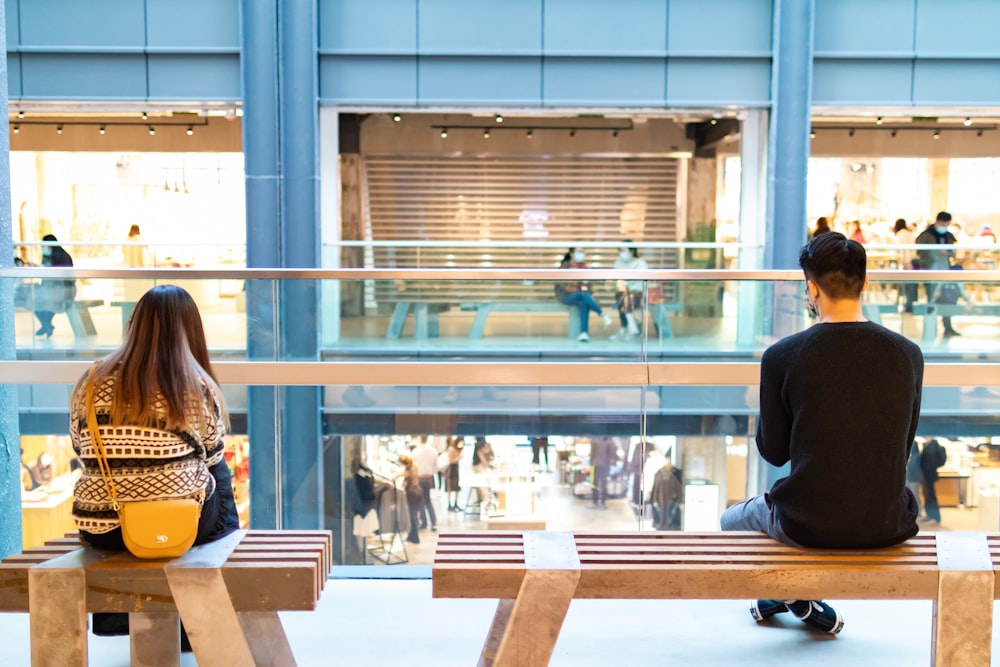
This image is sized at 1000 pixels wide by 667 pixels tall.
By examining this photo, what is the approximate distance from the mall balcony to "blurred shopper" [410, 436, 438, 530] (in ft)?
0.33

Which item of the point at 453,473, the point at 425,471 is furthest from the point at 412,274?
the point at 453,473

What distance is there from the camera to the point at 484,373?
4.43 metres

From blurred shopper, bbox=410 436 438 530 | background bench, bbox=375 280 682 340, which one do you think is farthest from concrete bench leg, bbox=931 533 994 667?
blurred shopper, bbox=410 436 438 530

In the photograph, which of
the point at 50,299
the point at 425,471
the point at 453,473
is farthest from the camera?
the point at 453,473

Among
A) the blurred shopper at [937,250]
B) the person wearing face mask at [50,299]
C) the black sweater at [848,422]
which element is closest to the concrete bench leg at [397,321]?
the person wearing face mask at [50,299]

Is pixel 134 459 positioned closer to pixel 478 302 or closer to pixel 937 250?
pixel 478 302

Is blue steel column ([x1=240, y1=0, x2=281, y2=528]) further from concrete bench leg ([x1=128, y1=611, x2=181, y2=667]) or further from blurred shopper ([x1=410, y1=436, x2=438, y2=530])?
concrete bench leg ([x1=128, y1=611, x2=181, y2=667])

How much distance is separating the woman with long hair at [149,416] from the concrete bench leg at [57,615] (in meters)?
0.19

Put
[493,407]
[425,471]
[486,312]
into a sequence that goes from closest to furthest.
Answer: [486,312], [493,407], [425,471]

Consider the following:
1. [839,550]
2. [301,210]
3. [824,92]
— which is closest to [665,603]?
[839,550]

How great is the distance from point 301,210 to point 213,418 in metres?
11.1

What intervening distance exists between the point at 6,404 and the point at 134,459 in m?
2.06

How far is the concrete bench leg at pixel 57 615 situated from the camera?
265 centimetres

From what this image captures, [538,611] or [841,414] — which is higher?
[841,414]
